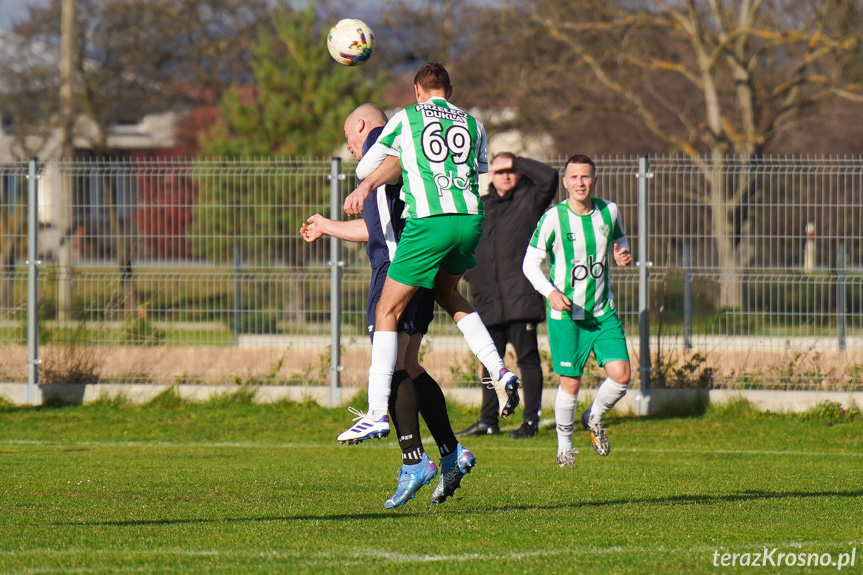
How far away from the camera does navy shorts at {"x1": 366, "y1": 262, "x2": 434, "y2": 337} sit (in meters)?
5.95

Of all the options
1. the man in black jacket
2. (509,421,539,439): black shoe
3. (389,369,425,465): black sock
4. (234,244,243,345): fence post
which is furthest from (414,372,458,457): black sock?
(234,244,243,345): fence post

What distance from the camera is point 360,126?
6.20 meters

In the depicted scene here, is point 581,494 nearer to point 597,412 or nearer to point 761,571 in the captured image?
point 597,412

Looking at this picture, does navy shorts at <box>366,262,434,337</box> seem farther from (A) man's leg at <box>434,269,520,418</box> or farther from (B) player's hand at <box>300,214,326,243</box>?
(B) player's hand at <box>300,214,326,243</box>

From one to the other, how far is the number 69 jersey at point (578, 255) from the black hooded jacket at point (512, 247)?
2264 mm

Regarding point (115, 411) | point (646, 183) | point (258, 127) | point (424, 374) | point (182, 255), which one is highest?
point (258, 127)

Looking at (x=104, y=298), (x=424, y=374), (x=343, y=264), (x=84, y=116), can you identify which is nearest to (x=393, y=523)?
(x=424, y=374)

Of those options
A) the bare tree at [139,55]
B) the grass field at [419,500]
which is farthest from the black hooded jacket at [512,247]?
the bare tree at [139,55]

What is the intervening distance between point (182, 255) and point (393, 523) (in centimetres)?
729

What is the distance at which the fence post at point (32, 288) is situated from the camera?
1223 cm

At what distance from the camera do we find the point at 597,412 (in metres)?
7.75

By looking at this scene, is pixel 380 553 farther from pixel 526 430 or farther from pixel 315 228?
pixel 526 430

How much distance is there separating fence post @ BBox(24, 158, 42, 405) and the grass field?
1023mm

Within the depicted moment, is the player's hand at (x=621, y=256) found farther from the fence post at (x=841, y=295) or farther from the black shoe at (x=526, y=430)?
the fence post at (x=841, y=295)
